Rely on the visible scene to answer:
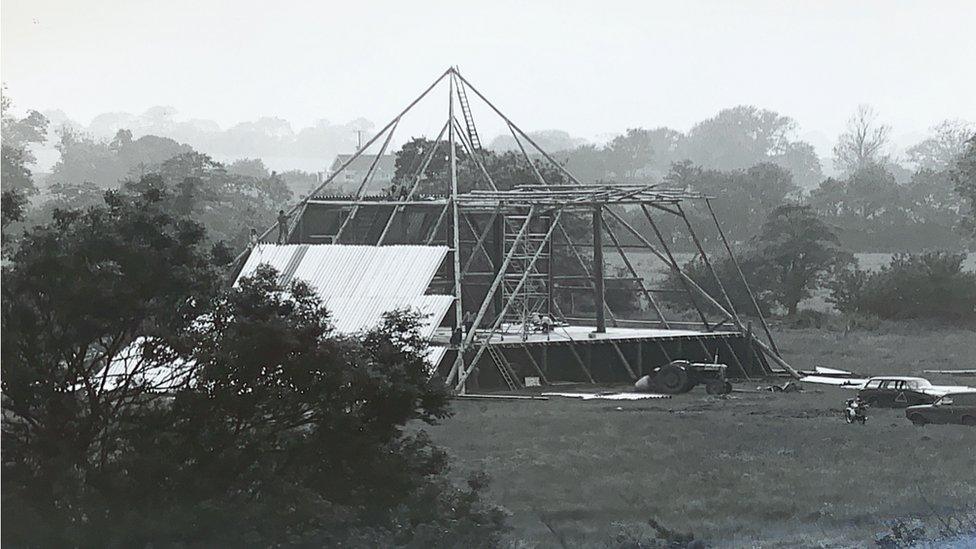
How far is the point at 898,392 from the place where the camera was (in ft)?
56.2

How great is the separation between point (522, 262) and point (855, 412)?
6801mm

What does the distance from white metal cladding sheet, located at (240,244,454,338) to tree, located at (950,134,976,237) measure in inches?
275

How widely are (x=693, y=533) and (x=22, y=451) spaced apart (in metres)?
5.78

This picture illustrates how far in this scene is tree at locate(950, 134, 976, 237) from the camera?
1886 cm

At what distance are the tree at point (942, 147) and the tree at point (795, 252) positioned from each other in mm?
1515

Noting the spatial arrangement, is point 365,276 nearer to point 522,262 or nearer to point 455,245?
point 455,245

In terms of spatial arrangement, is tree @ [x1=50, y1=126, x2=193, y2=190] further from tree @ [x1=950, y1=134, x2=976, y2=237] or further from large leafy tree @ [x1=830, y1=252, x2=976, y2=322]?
tree @ [x1=950, y1=134, x2=976, y2=237]

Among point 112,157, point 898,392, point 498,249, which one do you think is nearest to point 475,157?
point 498,249

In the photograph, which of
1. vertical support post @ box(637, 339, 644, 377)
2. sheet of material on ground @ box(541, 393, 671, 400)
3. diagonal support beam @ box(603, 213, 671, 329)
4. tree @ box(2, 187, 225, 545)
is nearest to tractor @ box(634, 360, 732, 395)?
vertical support post @ box(637, 339, 644, 377)

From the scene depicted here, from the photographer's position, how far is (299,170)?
17016 mm

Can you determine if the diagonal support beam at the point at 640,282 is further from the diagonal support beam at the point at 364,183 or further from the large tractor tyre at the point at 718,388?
the diagonal support beam at the point at 364,183

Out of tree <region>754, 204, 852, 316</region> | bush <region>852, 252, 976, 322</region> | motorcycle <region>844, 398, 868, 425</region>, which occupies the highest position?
tree <region>754, 204, 852, 316</region>

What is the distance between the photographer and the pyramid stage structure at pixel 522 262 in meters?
17.0

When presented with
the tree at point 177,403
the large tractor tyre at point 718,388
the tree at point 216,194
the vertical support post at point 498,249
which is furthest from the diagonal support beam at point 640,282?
the tree at point 177,403
